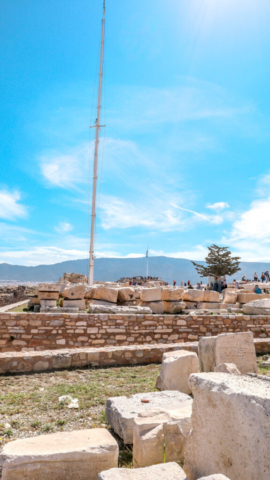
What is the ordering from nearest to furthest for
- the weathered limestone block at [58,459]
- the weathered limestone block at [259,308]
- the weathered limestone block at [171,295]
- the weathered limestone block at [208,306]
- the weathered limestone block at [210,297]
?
the weathered limestone block at [58,459] < the weathered limestone block at [259,308] < the weathered limestone block at [171,295] < the weathered limestone block at [208,306] < the weathered limestone block at [210,297]

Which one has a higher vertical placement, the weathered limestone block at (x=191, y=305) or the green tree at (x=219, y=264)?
the green tree at (x=219, y=264)

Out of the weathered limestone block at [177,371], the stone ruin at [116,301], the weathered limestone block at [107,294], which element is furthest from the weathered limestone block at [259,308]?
the weathered limestone block at [177,371]

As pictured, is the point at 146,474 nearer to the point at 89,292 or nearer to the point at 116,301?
the point at 116,301

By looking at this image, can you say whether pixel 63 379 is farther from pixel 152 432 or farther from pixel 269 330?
pixel 269 330

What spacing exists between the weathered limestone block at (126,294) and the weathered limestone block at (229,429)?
986 cm

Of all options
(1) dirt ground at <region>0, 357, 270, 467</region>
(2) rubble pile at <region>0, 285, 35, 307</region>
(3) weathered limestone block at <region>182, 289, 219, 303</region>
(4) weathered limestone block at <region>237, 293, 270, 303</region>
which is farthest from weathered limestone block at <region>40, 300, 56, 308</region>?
(2) rubble pile at <region>0, 285, 35, 307</region>

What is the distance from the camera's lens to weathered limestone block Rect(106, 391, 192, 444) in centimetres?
347

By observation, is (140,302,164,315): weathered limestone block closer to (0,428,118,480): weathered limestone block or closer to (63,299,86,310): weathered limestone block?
(63,299,86,310): weathered limestone block

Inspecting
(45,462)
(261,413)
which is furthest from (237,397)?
(45,462)

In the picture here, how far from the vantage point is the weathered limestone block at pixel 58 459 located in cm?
253

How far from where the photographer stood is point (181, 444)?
3.09 m

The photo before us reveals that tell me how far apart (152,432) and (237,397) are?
1.20 m

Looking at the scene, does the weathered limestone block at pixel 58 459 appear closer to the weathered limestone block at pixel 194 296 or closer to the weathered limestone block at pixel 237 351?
the weathered limestone block at pixel 237 351

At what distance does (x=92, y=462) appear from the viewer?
2670 millimetres
